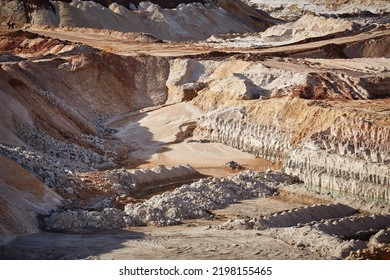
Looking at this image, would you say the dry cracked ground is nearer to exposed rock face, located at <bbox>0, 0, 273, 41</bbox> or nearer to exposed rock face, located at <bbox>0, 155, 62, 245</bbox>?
exposed rock face, located at <bbox>0, 155, 62, 245</bbox>

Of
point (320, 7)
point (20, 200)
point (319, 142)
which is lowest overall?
point (20, 200)

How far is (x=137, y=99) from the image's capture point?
42.1 metres

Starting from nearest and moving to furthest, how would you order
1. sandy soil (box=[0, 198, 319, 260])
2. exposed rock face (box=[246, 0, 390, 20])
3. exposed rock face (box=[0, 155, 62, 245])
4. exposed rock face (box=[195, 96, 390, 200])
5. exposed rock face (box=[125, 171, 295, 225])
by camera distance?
1. sandy soil (box=[0, 198, 319, 260])
2. exposed rock face (box=[0, 155, 62, 245])
3. exposed rock face (box=[125, 171, 295, 225])
4. exposed rock face (box=[195, 96, 390, 200])
5. exposed rock face (box=[246, 0, 390, 20])

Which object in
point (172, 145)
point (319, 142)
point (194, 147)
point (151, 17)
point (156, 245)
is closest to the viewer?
point (156, 245)

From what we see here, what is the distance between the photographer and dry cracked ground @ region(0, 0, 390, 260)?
21234mm

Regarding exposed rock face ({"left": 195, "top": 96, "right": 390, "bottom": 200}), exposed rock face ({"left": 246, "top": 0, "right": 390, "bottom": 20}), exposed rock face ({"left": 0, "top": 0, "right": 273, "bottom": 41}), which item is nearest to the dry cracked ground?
exposed rock face ({"left": 195, "top": 96, "right": 390, "bottom": 200})

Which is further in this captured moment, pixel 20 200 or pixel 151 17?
pixel 151 17

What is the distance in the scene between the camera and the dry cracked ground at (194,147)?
21234 millimetres

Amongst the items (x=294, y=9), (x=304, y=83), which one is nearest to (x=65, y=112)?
(x=304, y=83)

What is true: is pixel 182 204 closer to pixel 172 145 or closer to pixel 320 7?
pixel 172 145

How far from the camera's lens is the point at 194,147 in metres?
34.9

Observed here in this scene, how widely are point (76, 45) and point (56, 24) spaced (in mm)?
19194

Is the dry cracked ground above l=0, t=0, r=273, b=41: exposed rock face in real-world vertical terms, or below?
below

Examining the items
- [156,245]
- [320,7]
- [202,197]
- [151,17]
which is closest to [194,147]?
[202,197]
